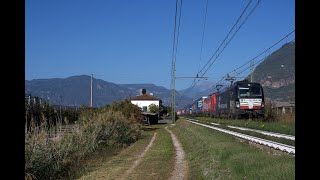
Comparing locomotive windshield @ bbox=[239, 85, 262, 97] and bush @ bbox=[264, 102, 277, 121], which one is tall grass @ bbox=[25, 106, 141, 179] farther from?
bush @ bbox=[264, 102, 277, 121]

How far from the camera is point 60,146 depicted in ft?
48.5

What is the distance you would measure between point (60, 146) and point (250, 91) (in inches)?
1071

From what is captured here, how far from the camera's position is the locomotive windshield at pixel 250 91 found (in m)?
39.3

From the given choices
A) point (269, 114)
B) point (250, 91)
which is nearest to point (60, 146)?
point (250, 91)

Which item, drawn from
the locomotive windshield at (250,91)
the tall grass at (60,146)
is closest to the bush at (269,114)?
the locomotive windshield at (250,91)

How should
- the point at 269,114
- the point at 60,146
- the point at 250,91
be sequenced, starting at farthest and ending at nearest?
the point at 250,91 < the point at 269,114 < the point at 60,146

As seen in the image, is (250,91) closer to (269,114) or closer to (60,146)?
(269,114)

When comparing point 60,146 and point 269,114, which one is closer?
point 60,146

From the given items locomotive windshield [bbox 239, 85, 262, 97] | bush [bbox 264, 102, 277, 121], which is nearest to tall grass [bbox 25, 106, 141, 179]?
locomotive windshield [bbox 239, 85, 262, 97]

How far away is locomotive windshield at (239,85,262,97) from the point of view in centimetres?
3931

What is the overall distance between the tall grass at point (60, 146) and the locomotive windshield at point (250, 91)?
15766mm

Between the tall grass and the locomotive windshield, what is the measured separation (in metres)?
15.8
